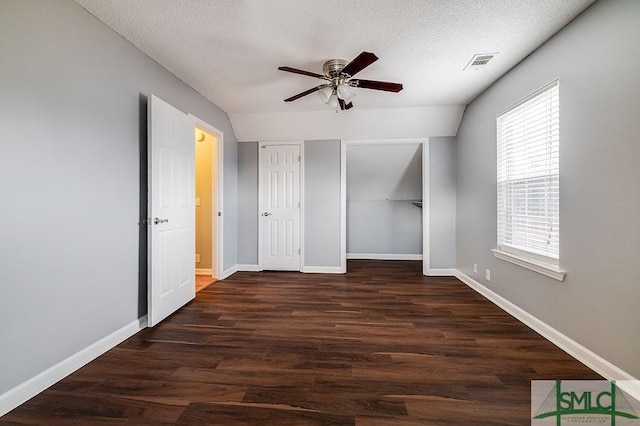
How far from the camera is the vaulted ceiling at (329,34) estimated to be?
1.84 metres

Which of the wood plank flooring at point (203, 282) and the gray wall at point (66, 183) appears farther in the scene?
the wood plank flooring at point (203, 282)

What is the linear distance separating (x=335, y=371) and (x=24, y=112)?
7.60 ft

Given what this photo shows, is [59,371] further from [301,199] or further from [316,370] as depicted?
[301,199]

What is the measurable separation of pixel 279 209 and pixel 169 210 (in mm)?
2026

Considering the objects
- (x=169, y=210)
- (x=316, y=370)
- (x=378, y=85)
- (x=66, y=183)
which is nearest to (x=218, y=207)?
(x=169, y=210)

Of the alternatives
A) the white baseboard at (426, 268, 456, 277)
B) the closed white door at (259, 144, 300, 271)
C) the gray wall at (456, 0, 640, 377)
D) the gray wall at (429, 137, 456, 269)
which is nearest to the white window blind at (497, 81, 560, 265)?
the gray wall at (456, 0, 640, 377)

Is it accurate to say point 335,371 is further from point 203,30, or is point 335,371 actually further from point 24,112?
point 203,30

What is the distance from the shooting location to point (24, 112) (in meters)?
1.51

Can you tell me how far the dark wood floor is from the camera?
1403mm

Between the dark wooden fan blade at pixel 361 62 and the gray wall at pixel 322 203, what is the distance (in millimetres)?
2065

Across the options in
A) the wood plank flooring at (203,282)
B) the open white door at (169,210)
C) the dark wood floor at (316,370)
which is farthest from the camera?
the wood plank flooring at (203,282)

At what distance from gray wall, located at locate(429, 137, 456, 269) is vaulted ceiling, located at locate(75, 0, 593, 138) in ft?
4.11

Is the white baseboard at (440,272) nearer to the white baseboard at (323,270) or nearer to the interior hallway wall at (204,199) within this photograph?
the white baseboard at (323,270)

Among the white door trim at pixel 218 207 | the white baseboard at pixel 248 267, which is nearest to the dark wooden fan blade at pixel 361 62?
the white door trim at pixel 218 207
